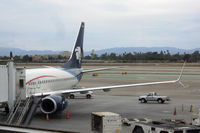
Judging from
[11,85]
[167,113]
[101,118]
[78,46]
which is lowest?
[167,113]

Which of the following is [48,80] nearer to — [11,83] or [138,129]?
[11,83]

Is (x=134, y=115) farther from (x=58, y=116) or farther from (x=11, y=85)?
(x=11, y=85)

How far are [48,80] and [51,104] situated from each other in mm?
4933

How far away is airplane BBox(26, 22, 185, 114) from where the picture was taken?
21.2 metres

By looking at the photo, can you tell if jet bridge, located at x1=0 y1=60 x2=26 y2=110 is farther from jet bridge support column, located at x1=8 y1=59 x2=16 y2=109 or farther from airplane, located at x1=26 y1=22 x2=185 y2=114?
airplane, located at x1=26 y1=22 x2=185 y2=114

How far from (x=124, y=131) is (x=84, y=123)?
3925mm

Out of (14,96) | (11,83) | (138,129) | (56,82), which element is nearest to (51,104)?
(56,82)

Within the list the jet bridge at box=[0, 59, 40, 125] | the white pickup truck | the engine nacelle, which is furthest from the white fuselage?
the white pickup truck

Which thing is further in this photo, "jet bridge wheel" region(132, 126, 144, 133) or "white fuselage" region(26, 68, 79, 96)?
"white fuselage" region(26, 68, 79, 96)

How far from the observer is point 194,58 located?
170 meters

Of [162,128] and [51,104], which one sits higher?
[162,128]

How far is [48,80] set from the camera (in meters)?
25.6

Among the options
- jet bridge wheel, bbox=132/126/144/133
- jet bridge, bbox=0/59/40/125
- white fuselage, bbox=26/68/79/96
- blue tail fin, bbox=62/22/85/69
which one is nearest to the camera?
jet bridge wheel, bbox=132/126/144/133

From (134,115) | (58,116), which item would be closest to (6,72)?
(58,116)
